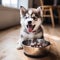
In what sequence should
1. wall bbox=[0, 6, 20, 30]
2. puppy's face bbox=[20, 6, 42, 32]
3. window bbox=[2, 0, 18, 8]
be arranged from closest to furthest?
puppy's face bbox=[20, 6, 42, 32] < wall bbox=[0, 6, 20, 30] < window bbox=[2, 0, 18, 8]

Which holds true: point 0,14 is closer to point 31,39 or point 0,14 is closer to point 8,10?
point 8,10

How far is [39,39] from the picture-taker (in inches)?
55.9

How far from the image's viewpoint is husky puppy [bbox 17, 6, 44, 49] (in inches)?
54.4

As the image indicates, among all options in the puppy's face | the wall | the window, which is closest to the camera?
the puppy's face

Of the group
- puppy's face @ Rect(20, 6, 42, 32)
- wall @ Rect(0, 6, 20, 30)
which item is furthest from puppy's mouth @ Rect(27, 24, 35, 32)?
wall @ Rect(0, 6, 20, 30)

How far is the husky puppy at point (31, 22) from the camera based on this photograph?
138 centimetres

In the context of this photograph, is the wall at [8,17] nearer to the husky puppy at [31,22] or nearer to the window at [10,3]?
the window at [10,3]

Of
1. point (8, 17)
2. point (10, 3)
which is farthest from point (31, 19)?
point (10, 3)

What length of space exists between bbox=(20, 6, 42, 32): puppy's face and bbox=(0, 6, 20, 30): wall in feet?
4.63

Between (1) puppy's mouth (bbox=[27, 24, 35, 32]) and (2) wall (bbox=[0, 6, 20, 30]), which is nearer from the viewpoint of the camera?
(1) puppy's mouth (bbox=[27, 24, 35, 32])

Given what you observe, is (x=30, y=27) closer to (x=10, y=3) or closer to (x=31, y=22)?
(x=31, y=22)

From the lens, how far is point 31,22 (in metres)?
1.37

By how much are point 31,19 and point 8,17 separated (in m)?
1.82

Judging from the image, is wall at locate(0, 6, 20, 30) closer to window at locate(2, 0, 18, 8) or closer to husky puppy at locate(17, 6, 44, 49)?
window at locate(2, 0, 18, 8)
